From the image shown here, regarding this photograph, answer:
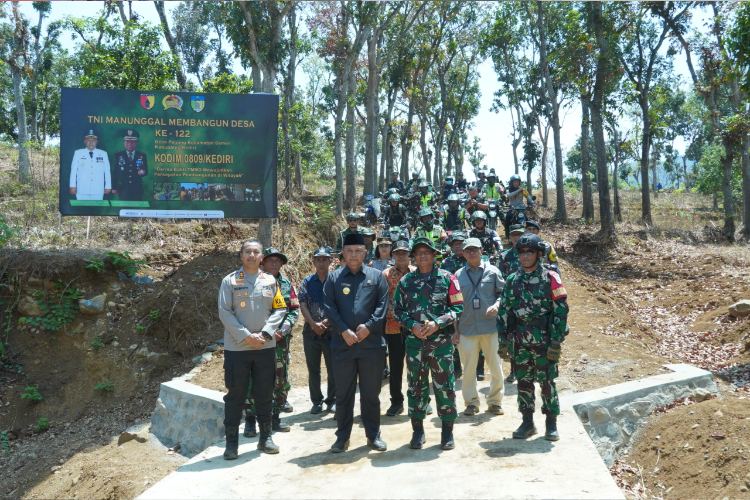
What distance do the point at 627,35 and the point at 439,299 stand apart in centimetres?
2110

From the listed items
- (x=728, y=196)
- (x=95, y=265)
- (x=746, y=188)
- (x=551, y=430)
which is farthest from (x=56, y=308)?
(x=728, y=196)

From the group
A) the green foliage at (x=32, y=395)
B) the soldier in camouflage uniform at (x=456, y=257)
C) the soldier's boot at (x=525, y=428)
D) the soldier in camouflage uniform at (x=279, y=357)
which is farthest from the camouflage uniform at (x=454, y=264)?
the green foliage at (x=32, y=395)

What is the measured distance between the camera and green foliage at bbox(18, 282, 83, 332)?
1065 centimetres

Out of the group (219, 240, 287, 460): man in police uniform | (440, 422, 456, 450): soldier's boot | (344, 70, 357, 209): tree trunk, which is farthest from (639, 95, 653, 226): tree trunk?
(219, 240, 287, 460): man in police uniform

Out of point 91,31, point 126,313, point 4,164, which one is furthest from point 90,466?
point 4,164

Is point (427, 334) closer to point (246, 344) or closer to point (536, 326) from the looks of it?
point (536, 326)

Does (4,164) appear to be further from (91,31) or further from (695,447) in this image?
(695,447)

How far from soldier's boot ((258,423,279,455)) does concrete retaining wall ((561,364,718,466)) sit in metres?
3.20

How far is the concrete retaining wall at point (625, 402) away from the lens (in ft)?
21.5

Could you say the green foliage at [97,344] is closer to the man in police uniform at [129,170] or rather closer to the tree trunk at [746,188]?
the man in police uniform at [129,170]

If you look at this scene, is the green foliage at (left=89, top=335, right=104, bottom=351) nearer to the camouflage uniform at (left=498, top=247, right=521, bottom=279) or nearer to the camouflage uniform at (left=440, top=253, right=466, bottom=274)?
the camouflage uniform at (left=440, top=253, right=466, bottom=274)

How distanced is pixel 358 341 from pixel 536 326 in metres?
1.64

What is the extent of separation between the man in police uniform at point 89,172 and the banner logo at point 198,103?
5.85 ft

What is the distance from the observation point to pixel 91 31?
16.0 metres
